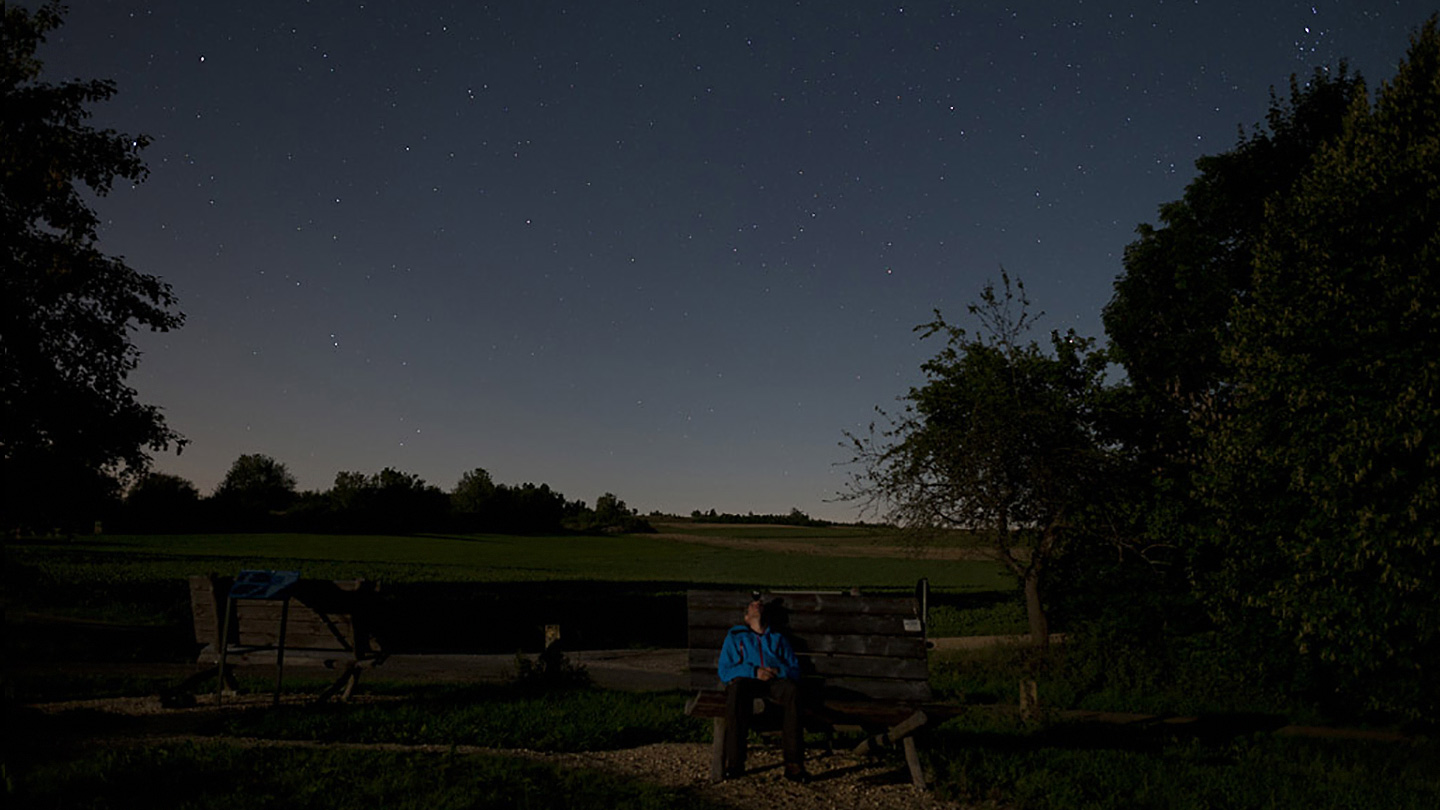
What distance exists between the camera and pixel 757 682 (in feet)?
24.5

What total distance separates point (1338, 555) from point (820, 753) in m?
7.77

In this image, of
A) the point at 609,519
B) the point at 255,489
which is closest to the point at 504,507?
the point at 609,519

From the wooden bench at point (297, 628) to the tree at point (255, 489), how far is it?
79.5 meters

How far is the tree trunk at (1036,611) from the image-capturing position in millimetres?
15336

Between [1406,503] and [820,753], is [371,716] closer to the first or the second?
[820,753]

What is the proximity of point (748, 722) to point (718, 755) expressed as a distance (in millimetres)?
374

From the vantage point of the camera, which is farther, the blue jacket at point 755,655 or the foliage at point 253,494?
the foliage at point 253,494

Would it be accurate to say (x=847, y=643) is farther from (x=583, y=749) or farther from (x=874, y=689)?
(x=583, y=749)

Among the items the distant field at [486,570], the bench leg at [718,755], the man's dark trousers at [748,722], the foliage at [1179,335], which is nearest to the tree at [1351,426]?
the foliage at [1179,335]

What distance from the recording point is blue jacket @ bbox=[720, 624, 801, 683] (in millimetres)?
7703

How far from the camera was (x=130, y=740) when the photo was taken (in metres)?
8.05

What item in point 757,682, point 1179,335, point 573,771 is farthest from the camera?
point 1179,335

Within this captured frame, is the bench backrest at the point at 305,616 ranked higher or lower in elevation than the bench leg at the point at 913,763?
higher

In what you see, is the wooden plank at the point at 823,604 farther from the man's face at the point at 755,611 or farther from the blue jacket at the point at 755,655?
the blue jacket at the point at 755,655
